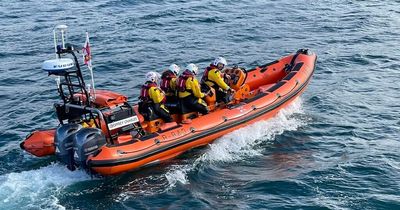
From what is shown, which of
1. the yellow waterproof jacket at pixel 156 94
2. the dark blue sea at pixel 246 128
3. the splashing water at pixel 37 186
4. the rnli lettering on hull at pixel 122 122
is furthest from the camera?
the yellow waterproof jacket at pixel 156 94

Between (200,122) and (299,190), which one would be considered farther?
(200,122)

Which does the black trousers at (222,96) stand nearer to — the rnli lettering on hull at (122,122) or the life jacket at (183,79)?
the life jacket at (183,79)

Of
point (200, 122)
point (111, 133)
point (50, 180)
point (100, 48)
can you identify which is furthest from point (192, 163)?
point (100, 48)

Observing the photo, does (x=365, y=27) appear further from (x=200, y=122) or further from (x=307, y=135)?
(x=200, y=122)

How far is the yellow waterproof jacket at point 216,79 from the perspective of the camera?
43.3ft

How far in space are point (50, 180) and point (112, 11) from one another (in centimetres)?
1545

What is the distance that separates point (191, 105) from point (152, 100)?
3.30 feet

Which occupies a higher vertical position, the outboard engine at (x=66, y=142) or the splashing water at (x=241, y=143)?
the outboard engine at (x=66, y=142)

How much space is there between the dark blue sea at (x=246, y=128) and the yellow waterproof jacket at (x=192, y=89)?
1141 millimetres

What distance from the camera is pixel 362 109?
14.5 m

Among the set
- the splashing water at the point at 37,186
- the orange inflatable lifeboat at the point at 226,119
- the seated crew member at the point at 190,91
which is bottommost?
the splashing water at the point at 37,186

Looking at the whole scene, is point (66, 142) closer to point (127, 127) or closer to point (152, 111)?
point (127, 127)

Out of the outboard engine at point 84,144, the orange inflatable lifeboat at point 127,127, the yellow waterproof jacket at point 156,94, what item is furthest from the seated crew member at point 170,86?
the outboard engine at point 84,144

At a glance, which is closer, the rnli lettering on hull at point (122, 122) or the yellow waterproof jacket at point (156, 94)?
the rnli lettering on hull at point (122, 122)
